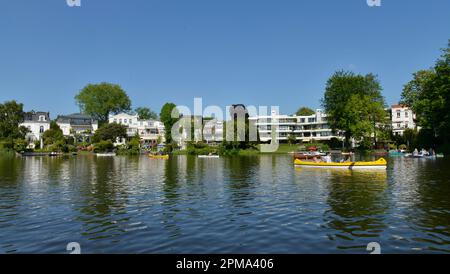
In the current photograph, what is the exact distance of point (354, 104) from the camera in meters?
105

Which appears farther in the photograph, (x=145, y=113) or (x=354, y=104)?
(x=145, y=113)

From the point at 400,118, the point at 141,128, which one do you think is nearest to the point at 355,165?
the point at 400,118

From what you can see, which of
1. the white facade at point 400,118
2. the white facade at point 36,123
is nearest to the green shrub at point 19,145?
the white facade at point 36,123

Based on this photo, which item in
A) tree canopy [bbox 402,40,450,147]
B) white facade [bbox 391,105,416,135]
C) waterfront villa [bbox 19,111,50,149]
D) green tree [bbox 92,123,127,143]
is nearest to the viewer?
tree canopy [bbox 402,40,450,147]

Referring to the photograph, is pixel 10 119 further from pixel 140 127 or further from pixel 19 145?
pixel 140 127

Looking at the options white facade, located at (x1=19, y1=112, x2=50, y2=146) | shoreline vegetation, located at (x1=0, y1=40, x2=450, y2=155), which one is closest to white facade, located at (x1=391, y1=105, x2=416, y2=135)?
shoreline vegetation, located at (x1=0, y1=40, x2=450, y2=155)

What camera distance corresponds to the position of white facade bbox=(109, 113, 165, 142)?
15193cm

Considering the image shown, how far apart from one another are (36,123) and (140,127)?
3921 cm

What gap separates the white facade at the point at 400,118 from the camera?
132m

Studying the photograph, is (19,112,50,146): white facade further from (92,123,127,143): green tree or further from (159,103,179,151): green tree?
(159,103,179,151): green tree

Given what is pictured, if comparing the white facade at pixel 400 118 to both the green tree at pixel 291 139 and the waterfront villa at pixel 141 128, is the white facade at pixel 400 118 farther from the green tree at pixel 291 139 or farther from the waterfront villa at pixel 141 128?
the waterfront villa at pixel 141 128

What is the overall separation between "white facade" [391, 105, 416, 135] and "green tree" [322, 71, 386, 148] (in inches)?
849
